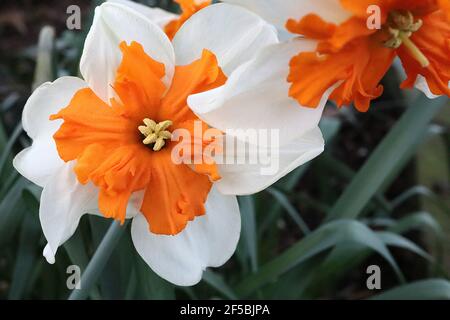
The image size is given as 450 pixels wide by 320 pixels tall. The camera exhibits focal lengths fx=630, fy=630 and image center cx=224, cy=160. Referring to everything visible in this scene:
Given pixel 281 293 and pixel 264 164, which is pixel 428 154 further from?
pixel 264 164

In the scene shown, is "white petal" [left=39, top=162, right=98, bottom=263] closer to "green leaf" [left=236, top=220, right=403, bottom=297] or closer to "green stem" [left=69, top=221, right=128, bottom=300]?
"green stem" [left=69, top=221, right=128, bottom=300]

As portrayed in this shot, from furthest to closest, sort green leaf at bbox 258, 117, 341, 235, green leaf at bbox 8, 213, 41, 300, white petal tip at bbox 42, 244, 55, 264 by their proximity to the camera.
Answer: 1. green leaf at bbox 258, 117, 341, 235
2. green leaf at bbox 8, 213, 41, 300
3. white petal tip at bbox 42, 244, 55, 264

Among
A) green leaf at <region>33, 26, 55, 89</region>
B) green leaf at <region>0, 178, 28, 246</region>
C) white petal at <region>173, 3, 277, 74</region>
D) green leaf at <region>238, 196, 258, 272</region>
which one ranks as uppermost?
white petal at <region>173, 3, 277, 74</region>

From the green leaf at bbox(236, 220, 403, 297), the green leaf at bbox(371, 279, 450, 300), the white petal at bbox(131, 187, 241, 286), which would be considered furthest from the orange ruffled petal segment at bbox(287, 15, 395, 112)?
the green leaf at bbox(371, 279, 450, 300)

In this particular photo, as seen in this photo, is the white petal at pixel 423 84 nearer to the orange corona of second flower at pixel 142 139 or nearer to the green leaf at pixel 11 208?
the orange corona of second flower at pixel 142 139

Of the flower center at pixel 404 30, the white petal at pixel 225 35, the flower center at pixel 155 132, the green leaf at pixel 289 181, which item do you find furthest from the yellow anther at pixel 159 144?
the green leaf at pixel 289 181
